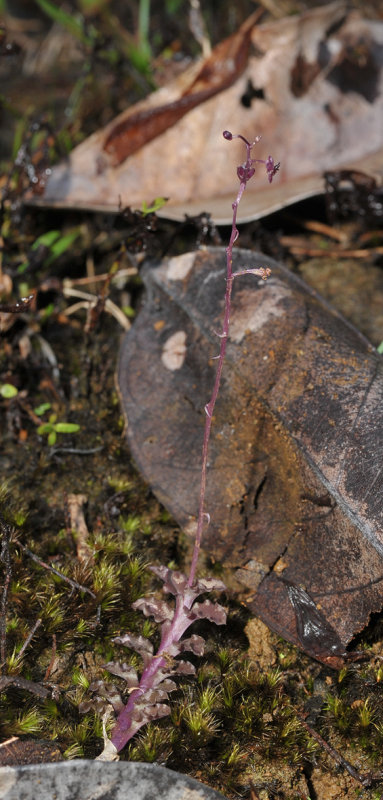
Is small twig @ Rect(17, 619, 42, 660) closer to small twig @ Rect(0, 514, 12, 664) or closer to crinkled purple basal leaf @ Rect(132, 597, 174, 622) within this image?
small twig @ Rect(0, 514, 12, 664)

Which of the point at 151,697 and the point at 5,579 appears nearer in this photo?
the point at 151,697

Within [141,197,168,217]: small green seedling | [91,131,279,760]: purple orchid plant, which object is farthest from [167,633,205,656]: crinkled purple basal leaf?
[141,197,168,217]: small green seedling

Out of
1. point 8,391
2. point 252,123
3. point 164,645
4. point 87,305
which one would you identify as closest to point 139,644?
point 164,645

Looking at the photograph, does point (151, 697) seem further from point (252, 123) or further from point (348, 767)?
point (252, 123)

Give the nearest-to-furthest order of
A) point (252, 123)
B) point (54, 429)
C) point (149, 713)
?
point (149, 713), point (54, 429), point (252, 123)

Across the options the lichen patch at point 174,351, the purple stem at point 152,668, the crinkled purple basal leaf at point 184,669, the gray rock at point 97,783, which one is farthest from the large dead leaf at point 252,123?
the gray rock at point 97,783

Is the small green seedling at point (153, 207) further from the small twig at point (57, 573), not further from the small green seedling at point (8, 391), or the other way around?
the small twig at point (57, 573)
